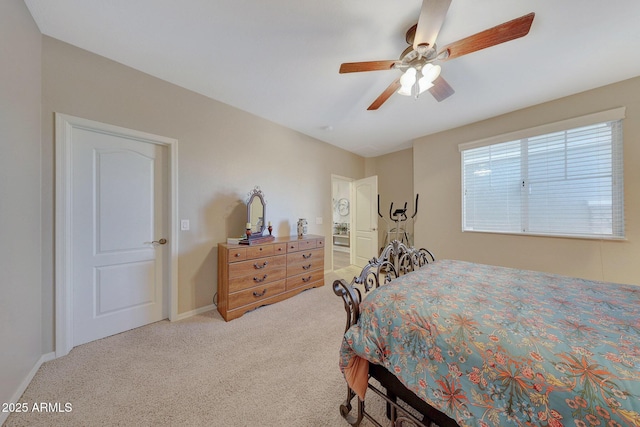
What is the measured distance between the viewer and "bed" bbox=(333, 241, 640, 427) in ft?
2.07

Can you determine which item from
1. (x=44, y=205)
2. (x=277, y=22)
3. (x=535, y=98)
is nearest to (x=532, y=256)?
(x=535, y=98)

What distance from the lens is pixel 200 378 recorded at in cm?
155

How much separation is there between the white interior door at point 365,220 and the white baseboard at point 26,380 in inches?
166

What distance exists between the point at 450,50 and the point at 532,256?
283 centimetres

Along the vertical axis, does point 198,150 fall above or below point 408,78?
below

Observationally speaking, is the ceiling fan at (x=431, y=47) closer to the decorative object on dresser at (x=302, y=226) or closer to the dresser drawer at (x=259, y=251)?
the dresser drawer at (x=259, y=251)

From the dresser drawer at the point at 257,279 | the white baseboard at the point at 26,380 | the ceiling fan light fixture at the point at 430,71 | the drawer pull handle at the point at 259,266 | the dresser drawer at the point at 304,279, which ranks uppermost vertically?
the ceiling fan light fixture at the point at 430,71

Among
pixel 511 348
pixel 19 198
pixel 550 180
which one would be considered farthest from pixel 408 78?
pixel 19 198

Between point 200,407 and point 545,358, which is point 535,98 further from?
point 200,407

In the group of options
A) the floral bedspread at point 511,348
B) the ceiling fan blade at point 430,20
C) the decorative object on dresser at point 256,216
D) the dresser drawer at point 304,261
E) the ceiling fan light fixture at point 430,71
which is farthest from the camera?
the dresser drawer at point 304,261

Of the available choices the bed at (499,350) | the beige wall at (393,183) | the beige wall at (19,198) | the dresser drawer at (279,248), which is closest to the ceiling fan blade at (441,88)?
the bed at (499,350)

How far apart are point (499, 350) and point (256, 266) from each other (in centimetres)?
230

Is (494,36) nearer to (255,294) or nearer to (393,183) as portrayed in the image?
(255,294)

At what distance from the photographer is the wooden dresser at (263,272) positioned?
7.74ft
